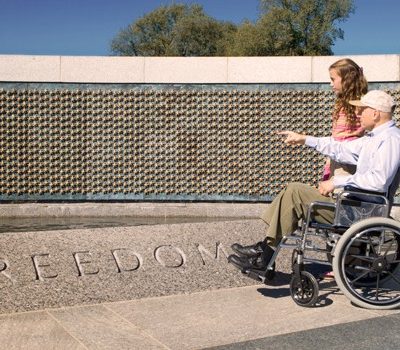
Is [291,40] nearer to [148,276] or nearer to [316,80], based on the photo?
[316,80]

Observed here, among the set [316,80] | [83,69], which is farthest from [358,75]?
[83,69]

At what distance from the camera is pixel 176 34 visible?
47.6m

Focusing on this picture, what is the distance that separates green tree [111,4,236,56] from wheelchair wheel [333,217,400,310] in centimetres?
4141

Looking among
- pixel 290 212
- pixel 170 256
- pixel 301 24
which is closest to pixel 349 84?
pixel 290 212

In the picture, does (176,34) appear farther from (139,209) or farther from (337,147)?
(337,147)

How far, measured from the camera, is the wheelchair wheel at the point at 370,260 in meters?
4.23

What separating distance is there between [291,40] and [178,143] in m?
Answer: 34.5

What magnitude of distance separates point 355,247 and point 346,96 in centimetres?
114

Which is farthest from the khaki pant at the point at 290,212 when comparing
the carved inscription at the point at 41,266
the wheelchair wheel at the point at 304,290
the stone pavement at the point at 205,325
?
the carved inscription at the point at 41,266

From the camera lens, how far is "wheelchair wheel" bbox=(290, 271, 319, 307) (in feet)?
14.3

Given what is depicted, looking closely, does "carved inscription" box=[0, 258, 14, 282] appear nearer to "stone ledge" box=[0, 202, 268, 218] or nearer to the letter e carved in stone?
the letter e carved in stone

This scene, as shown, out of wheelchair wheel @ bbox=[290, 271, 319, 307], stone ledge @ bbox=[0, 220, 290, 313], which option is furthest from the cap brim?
stone ledge @ bbox=[0, 220, 290, 313]

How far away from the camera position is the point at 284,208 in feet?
14.8

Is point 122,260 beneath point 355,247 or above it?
beneath
